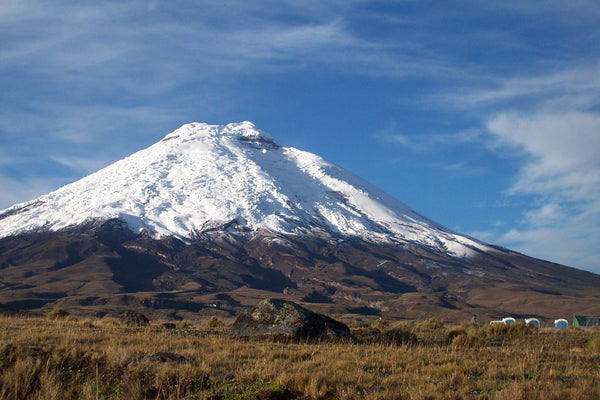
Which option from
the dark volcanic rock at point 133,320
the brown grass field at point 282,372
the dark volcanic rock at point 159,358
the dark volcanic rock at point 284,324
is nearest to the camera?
the brown grass field at point 282,372

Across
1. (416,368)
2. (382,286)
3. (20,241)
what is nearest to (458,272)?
(382,286)

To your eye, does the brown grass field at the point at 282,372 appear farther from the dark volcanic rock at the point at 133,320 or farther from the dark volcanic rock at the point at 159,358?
the dark volcanic rock at the point at 133,320

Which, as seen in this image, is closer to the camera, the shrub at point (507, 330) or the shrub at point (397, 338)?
the shrub at point (397, 338)

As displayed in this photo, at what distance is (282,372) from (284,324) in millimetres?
5025

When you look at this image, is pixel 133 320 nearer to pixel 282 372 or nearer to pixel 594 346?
pixel 282 372

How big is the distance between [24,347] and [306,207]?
594ft

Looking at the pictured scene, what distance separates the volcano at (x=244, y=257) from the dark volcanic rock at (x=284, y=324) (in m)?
62.8

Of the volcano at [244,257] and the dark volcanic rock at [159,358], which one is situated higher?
the volcano at [244,257]

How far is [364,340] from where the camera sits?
12.4m

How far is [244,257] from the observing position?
481ft

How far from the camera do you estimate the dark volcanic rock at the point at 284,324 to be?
11992mm

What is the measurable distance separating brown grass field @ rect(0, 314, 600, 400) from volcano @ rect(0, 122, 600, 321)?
6643 centimetres

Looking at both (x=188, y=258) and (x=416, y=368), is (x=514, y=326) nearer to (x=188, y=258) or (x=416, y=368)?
(x=416, y=368)

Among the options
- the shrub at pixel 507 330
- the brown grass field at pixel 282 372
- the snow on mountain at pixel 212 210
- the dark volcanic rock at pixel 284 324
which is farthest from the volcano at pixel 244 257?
the brown grass field at pixel 282 372
